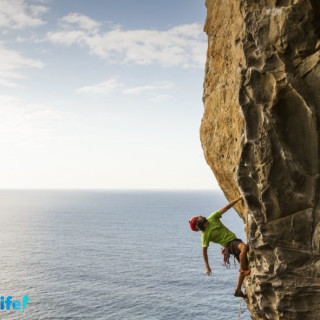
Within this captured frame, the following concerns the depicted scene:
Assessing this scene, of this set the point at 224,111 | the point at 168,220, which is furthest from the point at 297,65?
the point at 168,220

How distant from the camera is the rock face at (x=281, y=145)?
9.11 meters

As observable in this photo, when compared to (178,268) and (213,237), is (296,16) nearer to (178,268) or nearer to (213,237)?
(213,237)

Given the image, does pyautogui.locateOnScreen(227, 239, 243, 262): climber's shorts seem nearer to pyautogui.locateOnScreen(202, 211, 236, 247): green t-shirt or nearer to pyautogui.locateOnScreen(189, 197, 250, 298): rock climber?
pyautogui.locateOnScreen(189, 197, 250, 298): rock climber

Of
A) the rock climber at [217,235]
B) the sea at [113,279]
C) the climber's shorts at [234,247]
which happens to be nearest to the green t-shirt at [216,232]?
the rock climber at [217,235]

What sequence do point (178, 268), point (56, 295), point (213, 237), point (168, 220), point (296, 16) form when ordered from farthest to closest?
point (168, 220)
point (178, 268)
point (56, 295)
point (213, 237)
point (296, 16)

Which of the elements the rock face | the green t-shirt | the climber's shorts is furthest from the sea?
the rock face

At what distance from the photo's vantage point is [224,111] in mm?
12594

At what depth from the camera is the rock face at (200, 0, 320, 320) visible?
29.9 feet

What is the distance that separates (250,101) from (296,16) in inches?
91.4

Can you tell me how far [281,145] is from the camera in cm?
946

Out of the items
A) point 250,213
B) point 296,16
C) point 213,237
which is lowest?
point 213,237

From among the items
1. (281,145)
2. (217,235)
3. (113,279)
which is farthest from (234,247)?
(113,279)

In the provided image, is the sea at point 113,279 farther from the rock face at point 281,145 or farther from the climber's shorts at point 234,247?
the rock face at point 281,145

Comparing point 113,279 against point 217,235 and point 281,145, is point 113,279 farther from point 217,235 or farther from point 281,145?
point 281,145
